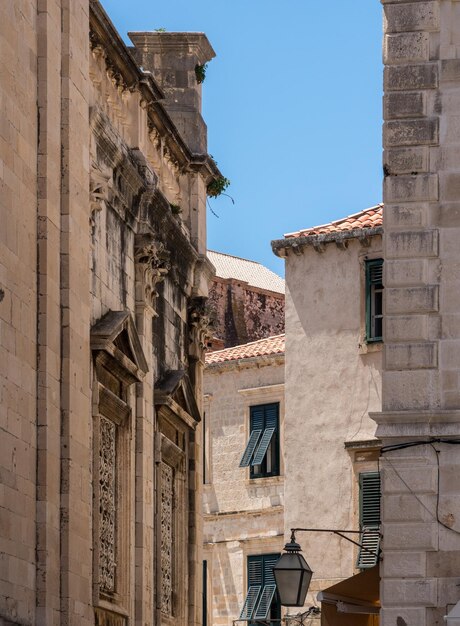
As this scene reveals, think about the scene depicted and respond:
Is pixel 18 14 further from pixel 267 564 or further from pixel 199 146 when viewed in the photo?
pixel 267 564

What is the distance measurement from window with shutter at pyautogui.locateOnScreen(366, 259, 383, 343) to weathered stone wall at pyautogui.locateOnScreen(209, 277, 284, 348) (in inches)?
567

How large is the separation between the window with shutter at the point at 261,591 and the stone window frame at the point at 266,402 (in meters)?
1.44

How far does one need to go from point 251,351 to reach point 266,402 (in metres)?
1.17

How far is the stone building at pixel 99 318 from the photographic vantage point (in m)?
18.6

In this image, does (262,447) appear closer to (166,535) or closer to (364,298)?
(364,298)

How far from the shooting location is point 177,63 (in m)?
27.5

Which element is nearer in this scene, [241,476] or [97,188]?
[97,188]

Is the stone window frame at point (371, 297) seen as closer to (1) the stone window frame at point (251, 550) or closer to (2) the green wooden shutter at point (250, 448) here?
(1) the stone window frame at point (251, 550)

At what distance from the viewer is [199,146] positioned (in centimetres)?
2825

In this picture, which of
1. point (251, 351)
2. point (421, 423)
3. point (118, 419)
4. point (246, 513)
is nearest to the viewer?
point (421, 423)

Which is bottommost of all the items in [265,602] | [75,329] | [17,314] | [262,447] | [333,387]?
[265,602]

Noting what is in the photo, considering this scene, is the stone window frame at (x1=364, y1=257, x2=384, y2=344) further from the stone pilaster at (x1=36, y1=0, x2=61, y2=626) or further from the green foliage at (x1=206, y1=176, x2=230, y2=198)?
the stone pilaster at (x1=36, y1=0, x2=61, y2=626)

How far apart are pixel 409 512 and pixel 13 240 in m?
4.44

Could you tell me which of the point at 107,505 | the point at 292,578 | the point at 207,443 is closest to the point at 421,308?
the point at 292,578
